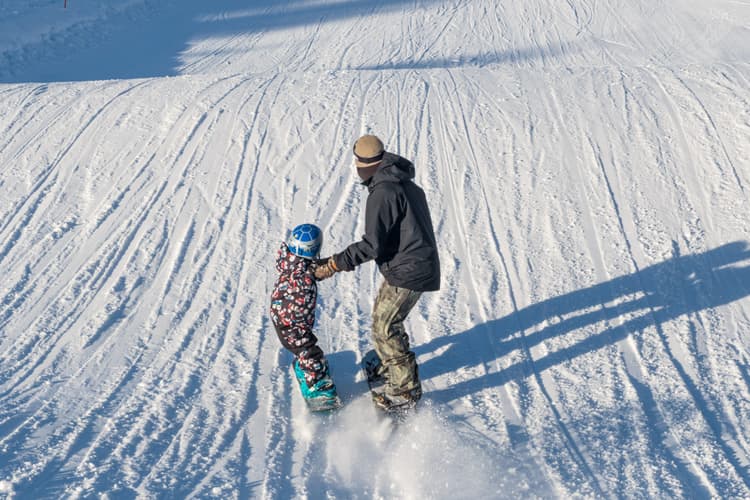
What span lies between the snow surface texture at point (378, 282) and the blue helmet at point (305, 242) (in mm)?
1234

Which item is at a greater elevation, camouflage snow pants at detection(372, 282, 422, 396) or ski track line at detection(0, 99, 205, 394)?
ski track line at detection(0, 99, 205, 394)

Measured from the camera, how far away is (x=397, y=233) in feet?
14.4

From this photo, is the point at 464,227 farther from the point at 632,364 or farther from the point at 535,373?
the point at 632,364

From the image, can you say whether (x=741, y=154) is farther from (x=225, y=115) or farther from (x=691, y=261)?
(x=225, y=115)

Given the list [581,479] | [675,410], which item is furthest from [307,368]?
[675,410]

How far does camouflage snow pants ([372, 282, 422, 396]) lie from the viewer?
457cm

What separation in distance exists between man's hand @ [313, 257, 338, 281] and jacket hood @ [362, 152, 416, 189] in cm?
54

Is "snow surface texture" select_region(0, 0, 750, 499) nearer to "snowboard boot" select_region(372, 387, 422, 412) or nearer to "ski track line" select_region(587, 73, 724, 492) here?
"ski track line" select_region(587, 73, 724, 492)

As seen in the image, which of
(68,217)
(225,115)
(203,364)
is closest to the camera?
(203,364)

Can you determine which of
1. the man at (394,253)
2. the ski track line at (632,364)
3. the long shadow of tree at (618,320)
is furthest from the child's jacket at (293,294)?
the ski track line at (632,364)

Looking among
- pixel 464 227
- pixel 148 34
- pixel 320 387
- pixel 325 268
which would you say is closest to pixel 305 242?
pixel 325 268

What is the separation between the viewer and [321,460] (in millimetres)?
4457

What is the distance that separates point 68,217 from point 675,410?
6222mm

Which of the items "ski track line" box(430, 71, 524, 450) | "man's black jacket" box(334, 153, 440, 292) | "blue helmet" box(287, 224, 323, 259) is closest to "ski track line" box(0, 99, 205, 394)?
"blue helmet" box(287, 224, 323, 259)
